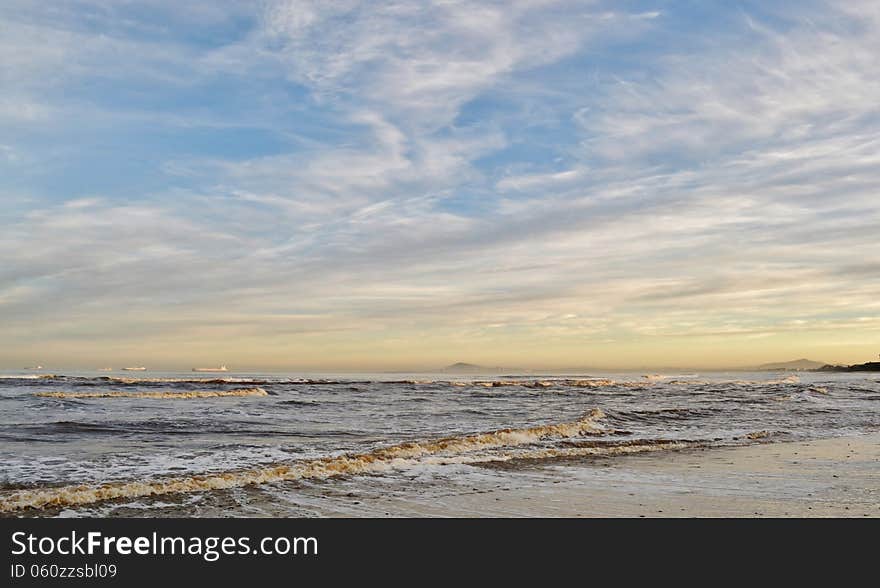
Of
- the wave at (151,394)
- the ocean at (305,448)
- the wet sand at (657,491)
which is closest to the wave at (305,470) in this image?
the ocean at (305,448)

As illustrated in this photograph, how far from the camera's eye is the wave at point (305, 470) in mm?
9555

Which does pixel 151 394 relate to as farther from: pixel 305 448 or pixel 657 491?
pixel 657 491

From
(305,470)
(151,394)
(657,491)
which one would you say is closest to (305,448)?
(305,470)

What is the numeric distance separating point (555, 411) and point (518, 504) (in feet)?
64.8

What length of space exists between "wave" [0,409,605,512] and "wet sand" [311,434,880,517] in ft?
6.46

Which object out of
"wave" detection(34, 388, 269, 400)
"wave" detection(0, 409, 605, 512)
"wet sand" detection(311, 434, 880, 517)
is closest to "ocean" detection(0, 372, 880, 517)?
"wave" detection(0, 409, 605, 512)

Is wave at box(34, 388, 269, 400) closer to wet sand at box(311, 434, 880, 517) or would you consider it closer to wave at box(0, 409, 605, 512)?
wave at box(0, 409, 605, 512)

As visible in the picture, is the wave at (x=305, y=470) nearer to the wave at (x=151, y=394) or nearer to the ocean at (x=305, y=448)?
the ocean at (x=305, y=448)

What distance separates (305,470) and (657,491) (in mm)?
6094

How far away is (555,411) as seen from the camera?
28875 mm
